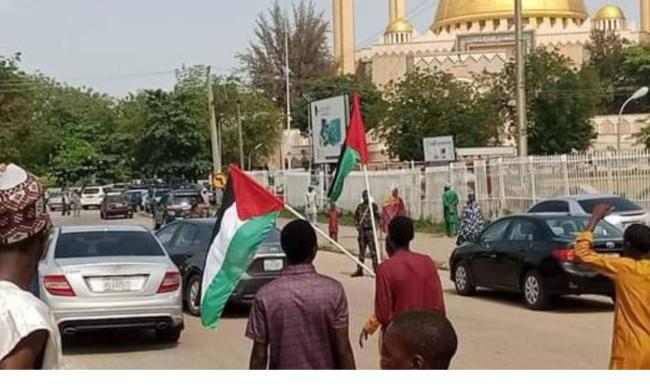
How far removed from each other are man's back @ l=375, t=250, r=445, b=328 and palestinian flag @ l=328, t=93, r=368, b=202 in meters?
5.22

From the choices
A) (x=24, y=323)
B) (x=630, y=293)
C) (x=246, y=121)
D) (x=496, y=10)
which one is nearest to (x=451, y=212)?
(x=630, y=293)

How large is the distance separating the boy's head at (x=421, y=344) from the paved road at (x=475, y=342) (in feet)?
22.3

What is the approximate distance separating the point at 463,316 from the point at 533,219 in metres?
2.42

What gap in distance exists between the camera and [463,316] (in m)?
15.8

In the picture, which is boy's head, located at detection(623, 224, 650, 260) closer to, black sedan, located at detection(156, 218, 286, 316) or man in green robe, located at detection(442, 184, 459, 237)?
black sedan, located at detection(156, 218, 286, 316)

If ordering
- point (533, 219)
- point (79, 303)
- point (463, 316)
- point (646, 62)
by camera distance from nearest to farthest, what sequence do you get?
point (79, 303) → point (463, 316) → point (533, 219) → point (646, 62)

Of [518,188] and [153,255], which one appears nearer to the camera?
[153,255]

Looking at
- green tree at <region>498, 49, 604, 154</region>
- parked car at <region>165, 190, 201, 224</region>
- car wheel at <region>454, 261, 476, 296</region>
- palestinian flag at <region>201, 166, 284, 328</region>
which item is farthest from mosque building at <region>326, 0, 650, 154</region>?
palestinian flag at <region>201, 166, 284, 328</region>

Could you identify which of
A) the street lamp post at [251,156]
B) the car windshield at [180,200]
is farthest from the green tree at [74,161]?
the car windshield at [180,200]

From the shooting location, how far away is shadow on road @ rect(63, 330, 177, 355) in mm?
13258

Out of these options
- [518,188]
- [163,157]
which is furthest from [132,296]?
[163,157]

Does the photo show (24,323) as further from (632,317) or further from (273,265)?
(273,265)

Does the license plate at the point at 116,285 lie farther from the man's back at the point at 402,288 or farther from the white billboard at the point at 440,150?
the white billboard at the point at 440,150
